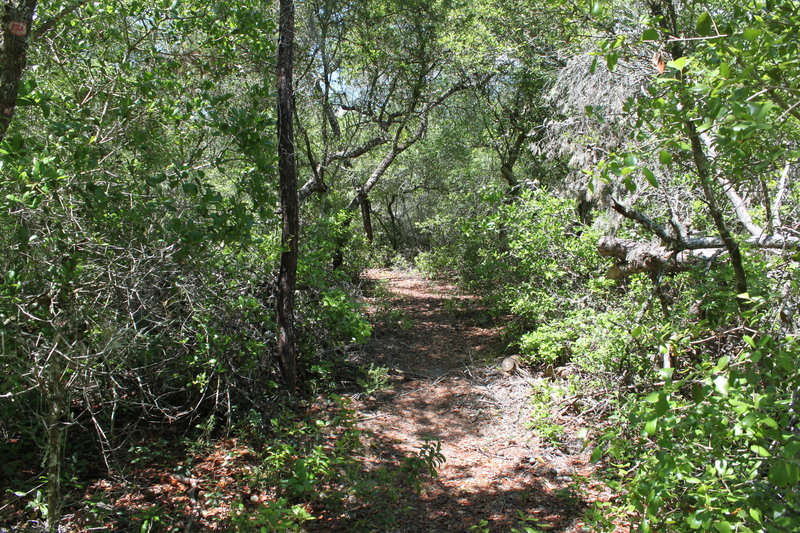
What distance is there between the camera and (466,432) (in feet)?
16.9

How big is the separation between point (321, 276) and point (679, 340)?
4034 millimetres

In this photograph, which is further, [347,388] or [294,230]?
[347,388]

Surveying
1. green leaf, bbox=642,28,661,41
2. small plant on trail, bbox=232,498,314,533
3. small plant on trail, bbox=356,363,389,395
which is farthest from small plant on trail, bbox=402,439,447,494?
green leaf, bbox=642,28,661,41

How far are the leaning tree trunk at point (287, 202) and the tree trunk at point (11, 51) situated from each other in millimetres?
2311

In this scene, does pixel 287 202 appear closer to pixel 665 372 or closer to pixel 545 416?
pixel 545 416

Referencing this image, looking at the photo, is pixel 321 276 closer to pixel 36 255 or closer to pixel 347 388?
pixel 347 388

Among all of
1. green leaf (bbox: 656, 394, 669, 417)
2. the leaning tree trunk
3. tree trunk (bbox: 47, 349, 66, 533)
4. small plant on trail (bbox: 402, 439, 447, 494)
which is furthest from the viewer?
the leaning tree trunk

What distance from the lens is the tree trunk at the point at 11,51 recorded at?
319cm

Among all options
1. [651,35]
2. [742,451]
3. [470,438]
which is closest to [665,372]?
[742,451]

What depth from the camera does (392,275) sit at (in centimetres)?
1534

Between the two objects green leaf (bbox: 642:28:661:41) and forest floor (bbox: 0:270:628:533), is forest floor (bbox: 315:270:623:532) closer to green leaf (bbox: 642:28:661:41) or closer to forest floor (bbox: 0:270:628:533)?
forest floor (bbox: 0:270:628:533)

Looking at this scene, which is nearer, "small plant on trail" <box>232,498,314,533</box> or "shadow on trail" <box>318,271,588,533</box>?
"small plant on trail" <box>232,498,314,533</box>

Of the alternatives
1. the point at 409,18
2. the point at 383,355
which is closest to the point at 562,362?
the point at 383,355

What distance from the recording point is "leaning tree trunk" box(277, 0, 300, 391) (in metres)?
5.23
